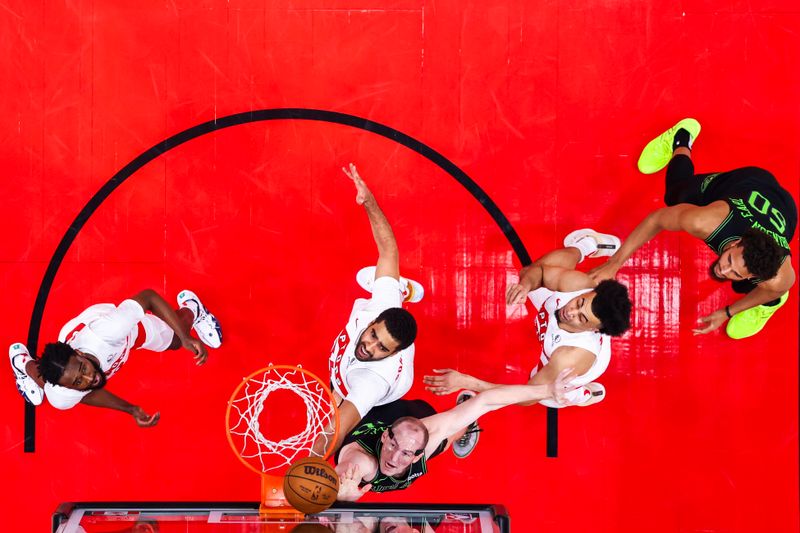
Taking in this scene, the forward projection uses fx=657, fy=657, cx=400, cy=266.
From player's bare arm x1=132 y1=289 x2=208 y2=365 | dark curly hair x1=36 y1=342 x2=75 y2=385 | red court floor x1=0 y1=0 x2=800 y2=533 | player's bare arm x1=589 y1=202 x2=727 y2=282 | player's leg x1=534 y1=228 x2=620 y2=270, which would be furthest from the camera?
red court floor x1=0 y1=0 x2=800 y2=533

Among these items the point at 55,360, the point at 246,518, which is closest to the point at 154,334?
the point at 55,360

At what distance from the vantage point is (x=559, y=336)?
4.43 m

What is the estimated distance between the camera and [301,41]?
17.0ft

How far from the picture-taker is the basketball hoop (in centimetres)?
478

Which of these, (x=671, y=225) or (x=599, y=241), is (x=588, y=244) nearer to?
(x=599, y=241)

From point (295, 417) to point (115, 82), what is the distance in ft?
9.79

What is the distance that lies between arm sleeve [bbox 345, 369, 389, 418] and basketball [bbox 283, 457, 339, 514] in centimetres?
56

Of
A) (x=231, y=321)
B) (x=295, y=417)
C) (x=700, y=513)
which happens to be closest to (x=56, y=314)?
(x=231, y=321)

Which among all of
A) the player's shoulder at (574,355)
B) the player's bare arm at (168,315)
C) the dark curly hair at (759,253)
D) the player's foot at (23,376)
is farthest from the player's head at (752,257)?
the player's foot at (23,376)

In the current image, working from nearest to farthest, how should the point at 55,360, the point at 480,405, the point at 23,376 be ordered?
the point at 55,360
the point at 480,405
the point at 23,376

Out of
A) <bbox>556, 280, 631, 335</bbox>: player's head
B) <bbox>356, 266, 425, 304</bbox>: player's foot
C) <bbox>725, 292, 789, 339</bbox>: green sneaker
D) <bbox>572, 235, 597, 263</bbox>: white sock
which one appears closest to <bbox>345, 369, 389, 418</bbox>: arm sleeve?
<bbox>356, 266, 425, 304</bbox>: player's foot

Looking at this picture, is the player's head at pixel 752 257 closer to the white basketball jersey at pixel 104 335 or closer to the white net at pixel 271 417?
the white net at pixel 271 417

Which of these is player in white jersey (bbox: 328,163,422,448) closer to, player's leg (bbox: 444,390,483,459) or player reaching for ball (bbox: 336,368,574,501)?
player reaching for ball (bbox: 336,368,574,501)

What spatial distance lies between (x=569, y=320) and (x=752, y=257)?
3.72 ft
